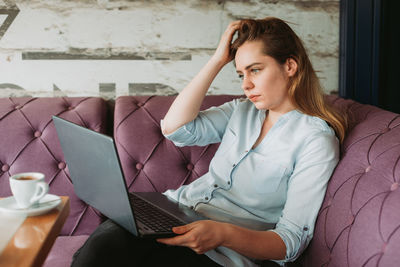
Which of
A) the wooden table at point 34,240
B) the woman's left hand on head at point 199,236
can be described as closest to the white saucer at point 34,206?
the wooden table at point 34,240

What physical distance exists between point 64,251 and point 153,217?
0.43 metres

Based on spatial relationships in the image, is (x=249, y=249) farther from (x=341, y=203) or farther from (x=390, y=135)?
(x=390, y=135)

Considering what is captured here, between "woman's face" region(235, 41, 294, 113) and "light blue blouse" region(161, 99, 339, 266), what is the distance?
3.2 inches

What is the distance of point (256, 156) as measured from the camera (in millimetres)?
1393

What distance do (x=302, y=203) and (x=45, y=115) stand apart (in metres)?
1.01

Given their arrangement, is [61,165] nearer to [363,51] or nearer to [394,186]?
[394,186]

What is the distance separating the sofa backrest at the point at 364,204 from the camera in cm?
96

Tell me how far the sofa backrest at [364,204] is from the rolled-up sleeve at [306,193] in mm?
26

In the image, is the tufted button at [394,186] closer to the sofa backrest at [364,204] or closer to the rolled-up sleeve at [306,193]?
the sofa backrest at [364,204]

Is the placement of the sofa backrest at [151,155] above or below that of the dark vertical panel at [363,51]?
below

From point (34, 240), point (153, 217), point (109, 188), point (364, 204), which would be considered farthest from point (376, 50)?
point (34, 240)

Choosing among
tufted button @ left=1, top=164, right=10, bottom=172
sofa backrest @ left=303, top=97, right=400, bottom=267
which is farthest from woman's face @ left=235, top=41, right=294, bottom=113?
tufted button @ left=1, top=164, right=10, bottom=172

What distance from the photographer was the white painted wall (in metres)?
1.85

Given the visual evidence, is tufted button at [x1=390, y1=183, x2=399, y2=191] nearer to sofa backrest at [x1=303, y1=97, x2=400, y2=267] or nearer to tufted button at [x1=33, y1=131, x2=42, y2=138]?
sofa backrest at [x1=303, y1=97, x2=400, y2=267]
